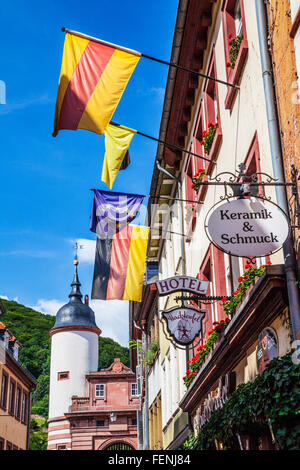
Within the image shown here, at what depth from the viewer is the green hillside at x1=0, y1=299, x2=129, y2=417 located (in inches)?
4122

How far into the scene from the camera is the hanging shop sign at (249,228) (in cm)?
783

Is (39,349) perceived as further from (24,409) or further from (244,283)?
(244,283)

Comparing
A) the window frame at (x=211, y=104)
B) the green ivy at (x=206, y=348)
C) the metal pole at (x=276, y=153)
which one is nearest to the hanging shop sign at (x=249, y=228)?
the metal pole at (x=276, y=153)

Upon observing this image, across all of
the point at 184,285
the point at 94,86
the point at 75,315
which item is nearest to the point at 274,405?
the point at 184,285

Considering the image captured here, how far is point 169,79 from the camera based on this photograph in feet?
54.0

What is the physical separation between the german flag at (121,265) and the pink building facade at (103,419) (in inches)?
1520

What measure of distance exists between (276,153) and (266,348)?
247 centimetres

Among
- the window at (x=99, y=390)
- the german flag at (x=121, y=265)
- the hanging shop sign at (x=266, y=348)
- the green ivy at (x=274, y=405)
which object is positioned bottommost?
the green ivy at (x=274, y=405)

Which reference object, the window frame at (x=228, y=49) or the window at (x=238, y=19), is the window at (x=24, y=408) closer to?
the window frame at (x=228, y=49)

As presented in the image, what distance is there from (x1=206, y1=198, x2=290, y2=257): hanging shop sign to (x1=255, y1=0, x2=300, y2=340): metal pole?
33 cm

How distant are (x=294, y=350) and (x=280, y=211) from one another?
1.62 m

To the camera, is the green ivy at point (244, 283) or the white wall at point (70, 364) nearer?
the green ivy at point (244, 283)

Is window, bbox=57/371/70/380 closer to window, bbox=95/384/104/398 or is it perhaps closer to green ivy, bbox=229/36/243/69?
window, bbox=95/384/104/398

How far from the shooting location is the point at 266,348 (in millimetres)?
8688
